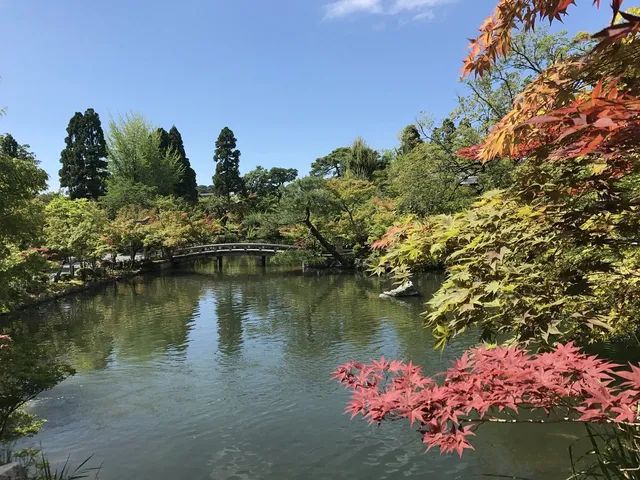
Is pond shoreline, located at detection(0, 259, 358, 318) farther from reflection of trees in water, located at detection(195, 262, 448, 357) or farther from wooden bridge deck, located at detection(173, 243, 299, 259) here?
reflection of trees in water, located at detection(195, 262, 448, 357)

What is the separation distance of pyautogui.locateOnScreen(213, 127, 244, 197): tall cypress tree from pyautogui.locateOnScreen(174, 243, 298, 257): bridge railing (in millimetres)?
13766

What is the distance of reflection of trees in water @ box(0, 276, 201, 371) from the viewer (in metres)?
11.1

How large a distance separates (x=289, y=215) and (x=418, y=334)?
13.5 m

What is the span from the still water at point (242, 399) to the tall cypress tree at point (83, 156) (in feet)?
75.5

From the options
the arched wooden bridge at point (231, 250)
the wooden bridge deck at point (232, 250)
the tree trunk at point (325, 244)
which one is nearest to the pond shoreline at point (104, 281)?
the tree trunk at point (325, 244)

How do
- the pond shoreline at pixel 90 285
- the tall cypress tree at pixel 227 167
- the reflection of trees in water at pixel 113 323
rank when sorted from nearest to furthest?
1. the reflection of trees in water at pixel 113 323
2. the pond shoreline at pixel 90 285
3. the tall cypress tree at pixel 227 167

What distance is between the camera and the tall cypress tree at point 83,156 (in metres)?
36.2

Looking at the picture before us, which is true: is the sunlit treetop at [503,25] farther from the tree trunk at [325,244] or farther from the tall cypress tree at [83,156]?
the tall cypress tree at [83,156]

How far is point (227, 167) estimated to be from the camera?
143ft

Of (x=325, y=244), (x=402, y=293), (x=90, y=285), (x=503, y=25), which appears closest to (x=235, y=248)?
(x=325, y=244)

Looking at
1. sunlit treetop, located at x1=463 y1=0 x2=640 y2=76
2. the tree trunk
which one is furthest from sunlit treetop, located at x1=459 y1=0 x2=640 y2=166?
the tree trunk

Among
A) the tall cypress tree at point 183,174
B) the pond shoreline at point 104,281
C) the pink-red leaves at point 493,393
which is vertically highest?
the tall cypress tree at point 183,174

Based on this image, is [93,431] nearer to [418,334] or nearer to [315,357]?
[315,357]

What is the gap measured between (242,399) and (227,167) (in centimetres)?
3745
